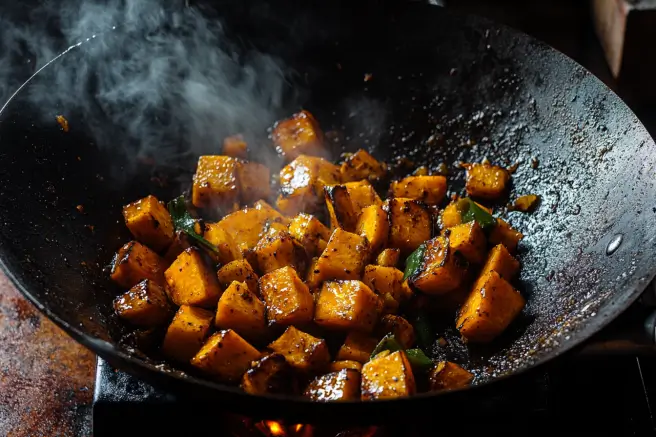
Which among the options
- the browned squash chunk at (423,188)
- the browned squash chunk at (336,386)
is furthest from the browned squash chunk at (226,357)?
the browned squash chunk at (423,188)

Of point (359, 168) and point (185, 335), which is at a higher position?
point (359, 168)

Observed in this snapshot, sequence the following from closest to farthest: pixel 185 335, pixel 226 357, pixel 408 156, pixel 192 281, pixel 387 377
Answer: pixel 387 377
pixel 226 357
pixel 185 335
pixel 192 281
pixel 408 156

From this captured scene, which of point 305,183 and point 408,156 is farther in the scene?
point 408,156

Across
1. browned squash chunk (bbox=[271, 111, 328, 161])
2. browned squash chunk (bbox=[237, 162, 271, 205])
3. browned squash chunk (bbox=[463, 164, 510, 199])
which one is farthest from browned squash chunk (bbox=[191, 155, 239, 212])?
browned squash chunk (bbox=[463, 164, 510, 199])

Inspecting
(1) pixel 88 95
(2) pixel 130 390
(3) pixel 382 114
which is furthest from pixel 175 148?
(2) pixel 130 390

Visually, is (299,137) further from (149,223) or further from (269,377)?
(269,377)

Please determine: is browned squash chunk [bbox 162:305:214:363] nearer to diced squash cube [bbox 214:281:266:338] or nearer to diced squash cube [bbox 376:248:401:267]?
diced squash cube [bbox 214:281:266:338]

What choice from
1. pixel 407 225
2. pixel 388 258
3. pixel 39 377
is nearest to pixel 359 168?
pixel 407 225
